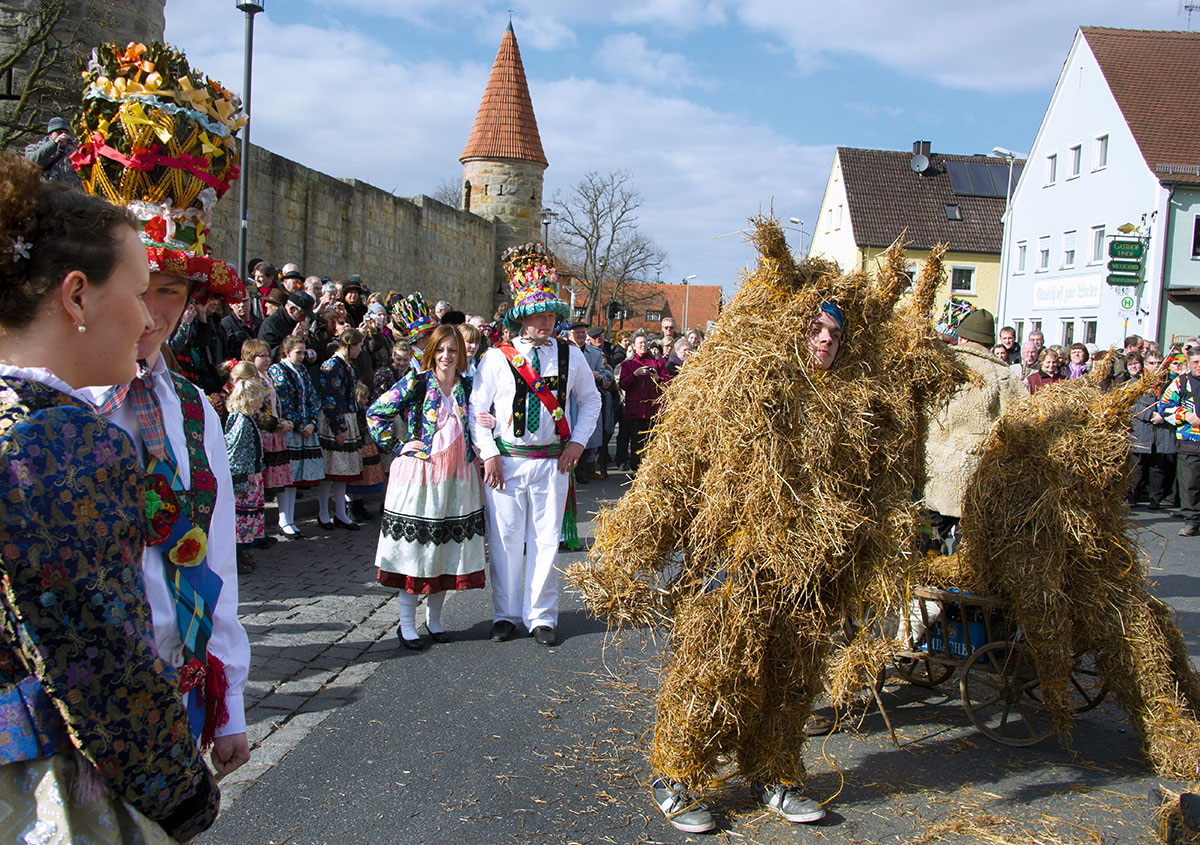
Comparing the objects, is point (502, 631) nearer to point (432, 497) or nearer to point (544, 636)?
point (544, 636)

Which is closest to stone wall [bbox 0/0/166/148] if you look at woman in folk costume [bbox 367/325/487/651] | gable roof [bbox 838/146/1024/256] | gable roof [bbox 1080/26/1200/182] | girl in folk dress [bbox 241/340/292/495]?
girl in folk dress [bbox 241/340/292/495]

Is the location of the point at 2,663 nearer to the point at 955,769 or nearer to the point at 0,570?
the point at 0,570

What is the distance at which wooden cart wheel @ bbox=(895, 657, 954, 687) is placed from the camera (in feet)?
14.7

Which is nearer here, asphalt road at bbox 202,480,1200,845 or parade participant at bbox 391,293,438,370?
asphalt road at bbox 202,480,1200,845

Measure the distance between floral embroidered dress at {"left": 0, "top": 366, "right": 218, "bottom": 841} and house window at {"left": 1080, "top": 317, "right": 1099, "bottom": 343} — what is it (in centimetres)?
3522

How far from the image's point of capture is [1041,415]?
160 inches

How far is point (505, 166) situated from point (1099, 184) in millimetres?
22612

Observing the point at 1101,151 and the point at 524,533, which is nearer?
the point at 524,533

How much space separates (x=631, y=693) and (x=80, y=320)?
3.64m

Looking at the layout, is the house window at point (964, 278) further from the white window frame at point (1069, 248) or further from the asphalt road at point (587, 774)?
the asphalt road at point (587, 774)

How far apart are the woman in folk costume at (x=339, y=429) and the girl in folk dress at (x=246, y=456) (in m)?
1.61

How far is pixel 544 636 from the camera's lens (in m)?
5.41

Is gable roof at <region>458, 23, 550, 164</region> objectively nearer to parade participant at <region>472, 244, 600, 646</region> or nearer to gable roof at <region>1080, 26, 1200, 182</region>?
gable roof at <region>1080, 26, 1200, 182</region>

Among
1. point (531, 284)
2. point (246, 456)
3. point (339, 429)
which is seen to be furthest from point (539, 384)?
point (339, 429)
